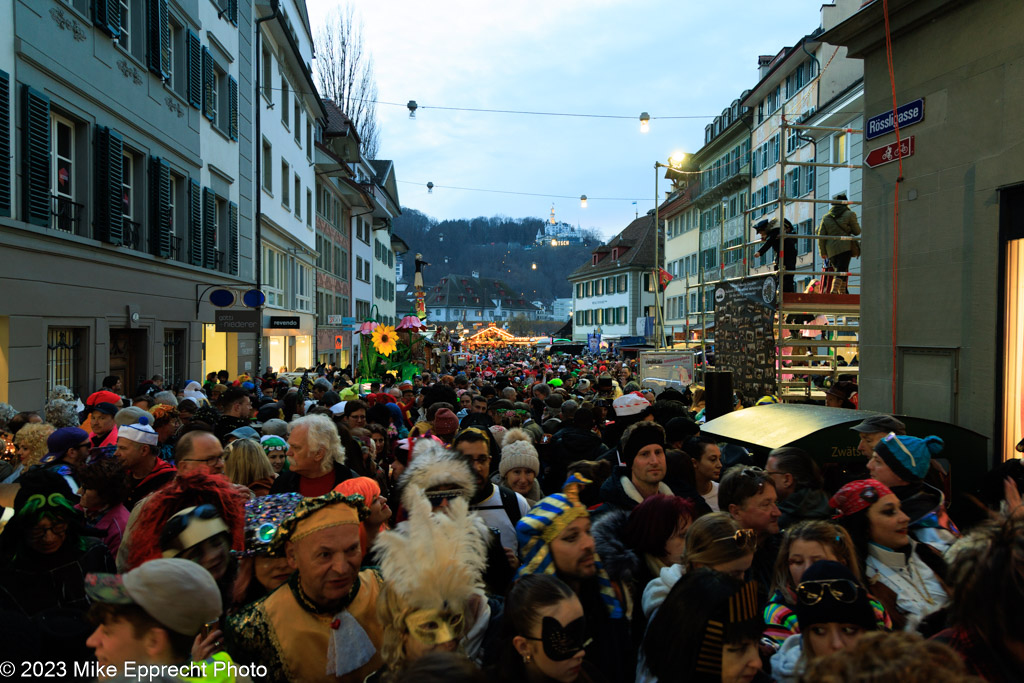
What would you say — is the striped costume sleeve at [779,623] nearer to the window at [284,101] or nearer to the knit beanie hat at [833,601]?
the knit beanie hat at [833,601]

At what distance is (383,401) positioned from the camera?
32.9 feet

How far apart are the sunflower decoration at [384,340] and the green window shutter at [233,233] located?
16.7 ft

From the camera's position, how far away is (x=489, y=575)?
149 inches

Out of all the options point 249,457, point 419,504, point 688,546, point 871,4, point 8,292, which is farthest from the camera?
point 8,292

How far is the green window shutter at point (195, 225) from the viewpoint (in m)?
17.0

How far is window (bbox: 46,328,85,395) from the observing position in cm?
1165

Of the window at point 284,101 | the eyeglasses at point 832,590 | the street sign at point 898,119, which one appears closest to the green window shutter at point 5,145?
the eyeglasses at point 832,590

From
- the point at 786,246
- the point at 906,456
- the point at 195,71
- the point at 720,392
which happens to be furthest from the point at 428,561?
the point at 195,71

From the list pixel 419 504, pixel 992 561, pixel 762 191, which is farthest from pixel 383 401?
pixel 762 191

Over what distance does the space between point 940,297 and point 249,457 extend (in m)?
Answer: 7.35

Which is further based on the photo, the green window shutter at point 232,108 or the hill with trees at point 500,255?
the hill with trees at point 500,255

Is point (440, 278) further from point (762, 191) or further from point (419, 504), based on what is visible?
point (419, 504)

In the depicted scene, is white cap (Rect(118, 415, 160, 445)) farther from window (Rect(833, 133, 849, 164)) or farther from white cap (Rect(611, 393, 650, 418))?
window (Rect(833, 133, 849, 164))

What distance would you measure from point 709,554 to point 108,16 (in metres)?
13.6
